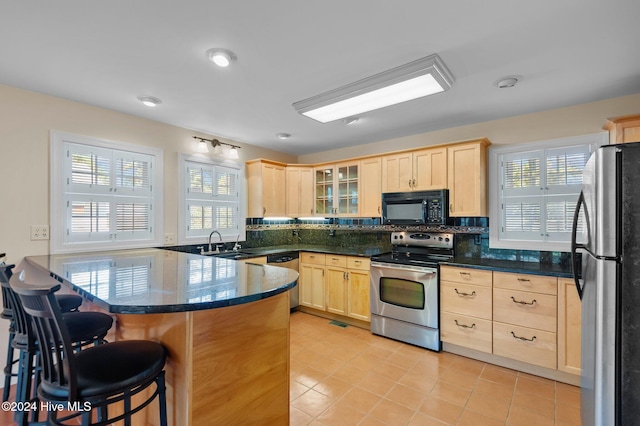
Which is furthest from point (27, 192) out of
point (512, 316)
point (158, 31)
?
point (512, 316)

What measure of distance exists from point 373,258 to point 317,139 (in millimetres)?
1882

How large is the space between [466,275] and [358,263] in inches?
49.2

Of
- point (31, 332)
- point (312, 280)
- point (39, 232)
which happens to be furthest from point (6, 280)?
point (312, 280)

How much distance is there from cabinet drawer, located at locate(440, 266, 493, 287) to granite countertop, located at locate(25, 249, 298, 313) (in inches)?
75.9

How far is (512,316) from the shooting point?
105 inches

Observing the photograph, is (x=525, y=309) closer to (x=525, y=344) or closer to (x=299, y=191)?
(x=525, y=344)

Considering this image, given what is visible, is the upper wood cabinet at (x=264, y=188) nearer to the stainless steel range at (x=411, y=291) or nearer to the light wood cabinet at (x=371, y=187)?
the light wood cabinet at (x=371, y=187)

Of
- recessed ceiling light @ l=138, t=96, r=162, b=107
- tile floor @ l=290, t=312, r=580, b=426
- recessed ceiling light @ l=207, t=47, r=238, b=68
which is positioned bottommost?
tile floor @ l=290, t=312, r=580, b=426

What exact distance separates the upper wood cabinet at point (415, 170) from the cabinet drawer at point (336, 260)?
1059mm

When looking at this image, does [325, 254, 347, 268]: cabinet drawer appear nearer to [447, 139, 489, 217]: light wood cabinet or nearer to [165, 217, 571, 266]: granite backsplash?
[165, 217, 571, 266]: granite backsplash

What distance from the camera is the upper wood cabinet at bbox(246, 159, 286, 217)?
14.1ft

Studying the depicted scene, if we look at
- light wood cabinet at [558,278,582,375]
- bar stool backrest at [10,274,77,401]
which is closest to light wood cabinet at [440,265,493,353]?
light wood cabinet at [558,278,582,375]

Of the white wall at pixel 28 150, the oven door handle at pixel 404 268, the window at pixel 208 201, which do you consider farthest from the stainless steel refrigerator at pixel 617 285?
the white wall at pixel 28 150

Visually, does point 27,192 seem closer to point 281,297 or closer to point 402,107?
point 281,297
